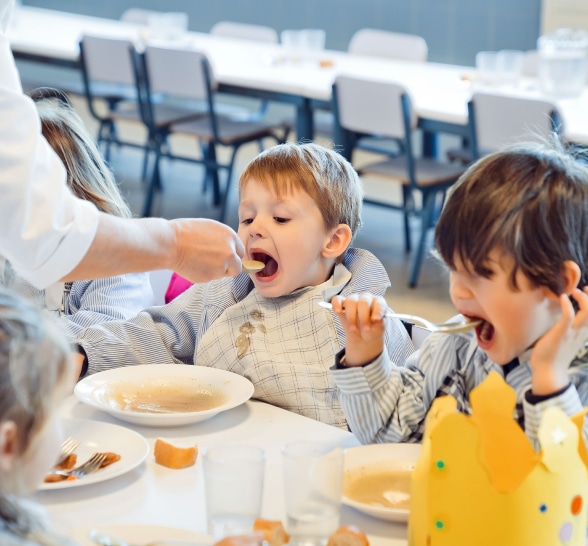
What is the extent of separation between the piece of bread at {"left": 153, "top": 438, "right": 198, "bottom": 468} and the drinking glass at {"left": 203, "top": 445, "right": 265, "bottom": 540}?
23 centimetres

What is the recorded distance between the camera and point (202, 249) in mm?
1564

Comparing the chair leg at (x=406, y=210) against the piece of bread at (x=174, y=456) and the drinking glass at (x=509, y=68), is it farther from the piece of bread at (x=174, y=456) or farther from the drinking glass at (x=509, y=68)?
the piece of bread at (x=174, y=456)

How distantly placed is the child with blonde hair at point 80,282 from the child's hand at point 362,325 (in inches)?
28.3

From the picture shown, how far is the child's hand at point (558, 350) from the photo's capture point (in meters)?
1.25

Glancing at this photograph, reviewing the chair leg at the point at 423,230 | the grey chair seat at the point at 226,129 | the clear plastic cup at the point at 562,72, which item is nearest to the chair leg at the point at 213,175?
the grey chair seat at the point at 226,129

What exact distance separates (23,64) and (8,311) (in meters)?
8.69

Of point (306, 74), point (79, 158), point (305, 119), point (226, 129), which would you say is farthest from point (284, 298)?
point (226, 129)

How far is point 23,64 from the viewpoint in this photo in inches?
358

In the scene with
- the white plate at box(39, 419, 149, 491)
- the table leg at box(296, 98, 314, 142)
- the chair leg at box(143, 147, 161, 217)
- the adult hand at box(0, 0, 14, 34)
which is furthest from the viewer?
the chair leg at box(143, 147, 161, 217)

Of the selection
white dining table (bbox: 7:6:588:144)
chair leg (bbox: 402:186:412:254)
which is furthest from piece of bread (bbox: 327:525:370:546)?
chair leg (bbox: 402:186:412:254)

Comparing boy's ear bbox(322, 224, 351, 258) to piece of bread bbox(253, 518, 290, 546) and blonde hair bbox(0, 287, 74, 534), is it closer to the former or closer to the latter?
piece of bread bbox(253, 518, 290, 546)

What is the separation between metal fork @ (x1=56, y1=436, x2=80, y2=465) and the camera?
1414 mm

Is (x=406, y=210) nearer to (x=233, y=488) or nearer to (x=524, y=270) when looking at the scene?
(x=524, y=270)

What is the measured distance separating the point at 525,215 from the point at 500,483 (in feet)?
1.58
